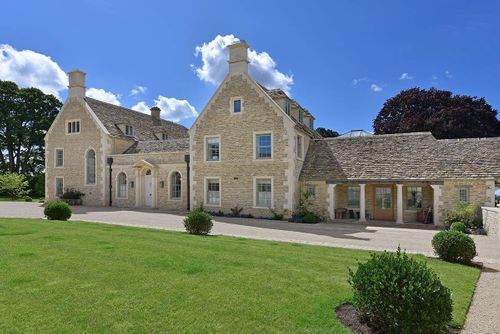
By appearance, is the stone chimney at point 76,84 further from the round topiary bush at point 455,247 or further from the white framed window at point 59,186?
the round topiary bush at point 455,247

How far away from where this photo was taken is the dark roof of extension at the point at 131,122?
110 feet

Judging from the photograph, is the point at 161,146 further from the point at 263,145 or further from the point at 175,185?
the point at 263,145

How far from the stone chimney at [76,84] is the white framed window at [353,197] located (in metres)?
26.8

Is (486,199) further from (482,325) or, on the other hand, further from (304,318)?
(304,318)

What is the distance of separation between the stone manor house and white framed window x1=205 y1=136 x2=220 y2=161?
8 centimetres

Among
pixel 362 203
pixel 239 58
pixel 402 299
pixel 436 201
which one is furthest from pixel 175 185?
pixel 402 299

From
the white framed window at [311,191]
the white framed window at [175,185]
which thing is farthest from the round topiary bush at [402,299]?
the white framed window at [175,185]

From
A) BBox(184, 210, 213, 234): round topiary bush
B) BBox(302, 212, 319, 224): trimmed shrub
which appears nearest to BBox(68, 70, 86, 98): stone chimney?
BBox(184, 210, 213, 234): round topiary bush

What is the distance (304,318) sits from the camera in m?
5.52

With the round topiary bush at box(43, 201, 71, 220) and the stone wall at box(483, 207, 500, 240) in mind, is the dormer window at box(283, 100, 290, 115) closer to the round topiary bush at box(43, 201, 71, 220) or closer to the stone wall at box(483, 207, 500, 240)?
the stone wall at box(483, 207, 500, 240)

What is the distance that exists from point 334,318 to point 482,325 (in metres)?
2.63

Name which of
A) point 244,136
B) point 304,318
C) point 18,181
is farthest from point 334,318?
point 18,181

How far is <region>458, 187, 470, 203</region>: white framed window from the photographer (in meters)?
20.1

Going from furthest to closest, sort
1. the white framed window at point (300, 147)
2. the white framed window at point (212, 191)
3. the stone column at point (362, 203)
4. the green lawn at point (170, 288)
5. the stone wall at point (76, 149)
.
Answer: the stone wall at point (76, 149), the white framed window at point (212, 191), the white framed window at point (300, 147), the stone column at point (362, 203), the green lawn at point (170, 288)
